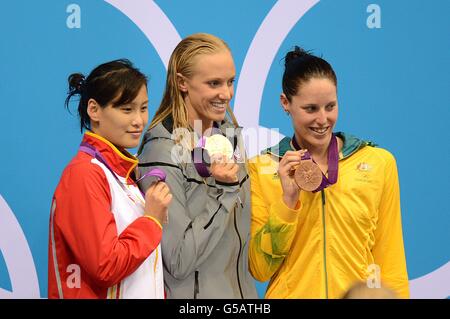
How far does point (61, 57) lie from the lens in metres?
4.00

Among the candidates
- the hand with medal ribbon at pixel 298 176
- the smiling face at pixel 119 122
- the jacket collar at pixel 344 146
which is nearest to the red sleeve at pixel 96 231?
the smiling face at pixel 119 122

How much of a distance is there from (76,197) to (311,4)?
1.90 m

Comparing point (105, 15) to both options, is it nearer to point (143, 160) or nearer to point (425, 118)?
point (143, 160)

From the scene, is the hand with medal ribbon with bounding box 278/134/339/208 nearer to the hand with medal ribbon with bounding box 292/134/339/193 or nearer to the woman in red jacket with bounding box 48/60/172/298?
the hand with medal ribbon with bounding box 292/134/339/193

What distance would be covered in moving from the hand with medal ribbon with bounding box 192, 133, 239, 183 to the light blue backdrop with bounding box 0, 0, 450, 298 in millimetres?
926

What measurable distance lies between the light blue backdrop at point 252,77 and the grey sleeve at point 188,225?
989mm

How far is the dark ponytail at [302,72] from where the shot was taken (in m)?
3.23

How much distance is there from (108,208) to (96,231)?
0.10m

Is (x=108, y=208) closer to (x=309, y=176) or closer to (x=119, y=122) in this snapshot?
(x=119, y=122)

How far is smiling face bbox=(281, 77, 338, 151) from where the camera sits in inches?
126

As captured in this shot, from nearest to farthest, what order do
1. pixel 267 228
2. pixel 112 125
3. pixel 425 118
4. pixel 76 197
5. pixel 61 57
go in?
1. pixel 76 197
2. pixel 112 125
3. pixel 267 228
4. pixel 61 57
5. pixel 425 118

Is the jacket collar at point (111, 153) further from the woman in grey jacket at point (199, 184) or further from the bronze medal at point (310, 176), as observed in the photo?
the bronze medal at point (310, 176)

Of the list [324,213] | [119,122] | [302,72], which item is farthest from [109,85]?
[324,213]
